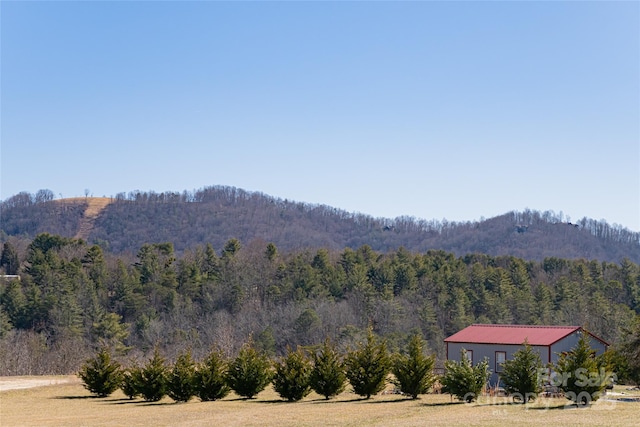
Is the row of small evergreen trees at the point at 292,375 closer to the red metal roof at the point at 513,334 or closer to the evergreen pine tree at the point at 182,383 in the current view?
the evergreen pine tree at the point at 182,383

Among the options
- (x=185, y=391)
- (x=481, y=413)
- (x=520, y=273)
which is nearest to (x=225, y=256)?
(x=520, y=273)

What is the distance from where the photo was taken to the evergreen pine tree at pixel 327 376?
32.7 metres

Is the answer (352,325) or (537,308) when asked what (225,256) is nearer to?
(352,325)

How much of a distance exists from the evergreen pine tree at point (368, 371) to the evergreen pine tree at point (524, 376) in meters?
5.38

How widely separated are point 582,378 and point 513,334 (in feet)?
62.4

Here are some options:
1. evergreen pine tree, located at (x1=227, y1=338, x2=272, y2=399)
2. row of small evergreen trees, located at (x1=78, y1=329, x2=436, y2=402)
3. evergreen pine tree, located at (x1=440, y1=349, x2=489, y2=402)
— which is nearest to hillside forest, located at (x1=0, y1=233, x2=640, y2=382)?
row of small evergreen trees, located at (x1=78, y1=329, x2=436, y2=402)

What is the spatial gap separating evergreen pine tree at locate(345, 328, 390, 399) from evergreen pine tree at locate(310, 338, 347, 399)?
39cm

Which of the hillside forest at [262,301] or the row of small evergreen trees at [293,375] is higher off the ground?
the hillside forest at [262,301]

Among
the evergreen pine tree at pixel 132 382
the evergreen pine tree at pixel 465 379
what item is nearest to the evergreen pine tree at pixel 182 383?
the evergreen pine tree at pixel 132 382

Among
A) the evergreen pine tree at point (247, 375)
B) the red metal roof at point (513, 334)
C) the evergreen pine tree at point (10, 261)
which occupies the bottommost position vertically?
the evergreen pine tree at point (247, 375)

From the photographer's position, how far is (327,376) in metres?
32.7

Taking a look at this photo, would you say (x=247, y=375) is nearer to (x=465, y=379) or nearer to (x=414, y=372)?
(x=414, y=372)

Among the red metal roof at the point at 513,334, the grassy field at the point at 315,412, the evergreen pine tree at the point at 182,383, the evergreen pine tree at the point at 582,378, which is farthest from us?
the red metal roof at the point at 513,334

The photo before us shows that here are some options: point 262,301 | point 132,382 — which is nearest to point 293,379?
point 132,382
